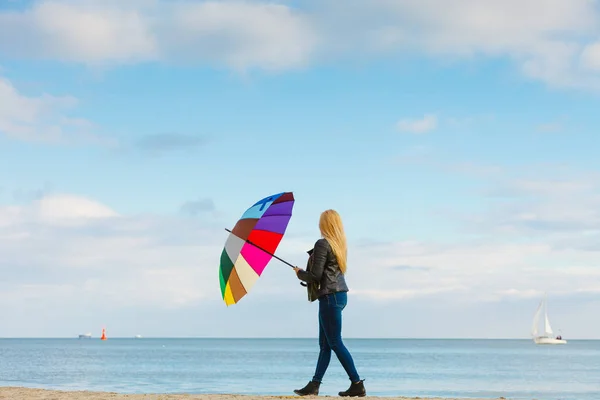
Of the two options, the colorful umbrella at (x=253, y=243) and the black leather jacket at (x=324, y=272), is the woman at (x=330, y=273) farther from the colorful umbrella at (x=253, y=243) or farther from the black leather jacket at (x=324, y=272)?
the colorful umbrella at (x=253, y=243)

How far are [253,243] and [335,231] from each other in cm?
118

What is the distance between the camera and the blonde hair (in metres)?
9.32

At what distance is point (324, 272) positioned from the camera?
934cm

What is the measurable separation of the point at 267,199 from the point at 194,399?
281 centimetres

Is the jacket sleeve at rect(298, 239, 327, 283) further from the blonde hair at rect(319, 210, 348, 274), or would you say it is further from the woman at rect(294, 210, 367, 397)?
the blonde hair at rect(319, 210, 348, 274)

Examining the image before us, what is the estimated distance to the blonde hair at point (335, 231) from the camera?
932 centimetres

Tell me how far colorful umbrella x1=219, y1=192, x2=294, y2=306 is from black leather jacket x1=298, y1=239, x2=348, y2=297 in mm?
722

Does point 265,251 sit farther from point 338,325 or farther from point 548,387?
point 548,387

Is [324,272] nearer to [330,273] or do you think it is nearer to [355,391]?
[330,273]

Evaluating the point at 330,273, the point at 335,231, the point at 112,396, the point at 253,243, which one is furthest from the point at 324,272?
the point at 112,396

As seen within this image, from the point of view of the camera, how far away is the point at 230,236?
32.8 ft

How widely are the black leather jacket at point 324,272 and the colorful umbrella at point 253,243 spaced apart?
28.4 inches

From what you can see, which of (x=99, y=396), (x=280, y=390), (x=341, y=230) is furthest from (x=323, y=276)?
(x=280, y=390)

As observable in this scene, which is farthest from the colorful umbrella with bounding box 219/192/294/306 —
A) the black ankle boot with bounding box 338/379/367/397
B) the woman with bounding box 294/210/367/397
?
the black ankle boot with bounding box 338/379/367/397
